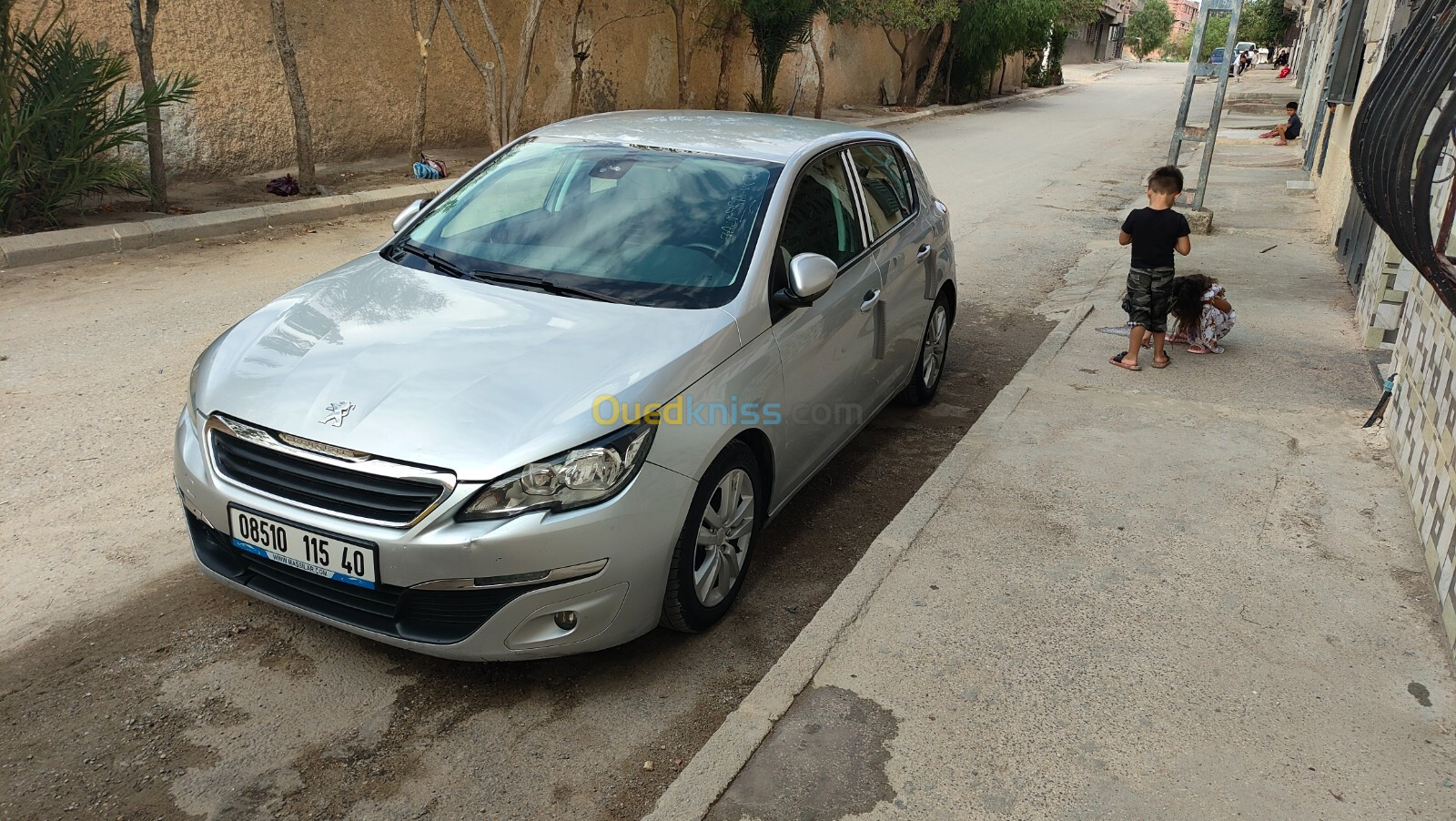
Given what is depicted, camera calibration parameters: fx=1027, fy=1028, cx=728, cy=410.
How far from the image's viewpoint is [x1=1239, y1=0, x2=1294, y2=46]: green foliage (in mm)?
55969

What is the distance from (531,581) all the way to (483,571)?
0.14 m

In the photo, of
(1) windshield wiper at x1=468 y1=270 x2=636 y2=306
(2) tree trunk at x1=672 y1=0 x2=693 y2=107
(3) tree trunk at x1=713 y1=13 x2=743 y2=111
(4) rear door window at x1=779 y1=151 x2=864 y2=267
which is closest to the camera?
(1) windshield wiper at x1=468 y1=270 x2=636 y2=306

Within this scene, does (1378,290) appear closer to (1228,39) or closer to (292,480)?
(1228,39)

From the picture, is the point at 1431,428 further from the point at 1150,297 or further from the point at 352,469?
the point at 352,469

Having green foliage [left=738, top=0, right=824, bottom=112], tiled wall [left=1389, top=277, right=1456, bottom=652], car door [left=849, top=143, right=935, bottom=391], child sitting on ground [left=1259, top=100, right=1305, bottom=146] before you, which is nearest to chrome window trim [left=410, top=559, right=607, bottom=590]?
car door [left=849, top=143, right=935, bottom=391]

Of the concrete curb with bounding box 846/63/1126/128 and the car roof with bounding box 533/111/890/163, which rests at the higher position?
the car roof with bounding box 533/111/890/163

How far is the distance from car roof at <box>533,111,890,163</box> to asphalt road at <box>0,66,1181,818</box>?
1.63 metres

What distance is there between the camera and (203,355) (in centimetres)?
369

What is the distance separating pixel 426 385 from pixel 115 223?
7.31 m

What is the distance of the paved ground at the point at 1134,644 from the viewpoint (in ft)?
9.40

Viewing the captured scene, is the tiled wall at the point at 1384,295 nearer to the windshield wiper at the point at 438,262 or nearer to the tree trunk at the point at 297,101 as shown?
the windshield wiper at the point at 438,262

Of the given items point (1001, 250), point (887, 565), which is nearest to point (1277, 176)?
point (1001, 250)

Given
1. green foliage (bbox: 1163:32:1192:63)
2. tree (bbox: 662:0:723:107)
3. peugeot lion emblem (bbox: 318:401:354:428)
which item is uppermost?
green foliage (bbox: 1163:32:1192:63)

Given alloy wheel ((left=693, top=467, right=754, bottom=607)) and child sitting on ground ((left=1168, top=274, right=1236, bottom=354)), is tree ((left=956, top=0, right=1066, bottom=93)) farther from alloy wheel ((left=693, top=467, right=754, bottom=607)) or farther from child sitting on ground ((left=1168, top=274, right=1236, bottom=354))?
alloy wheel ((left=693, top=467, right=754, bottom=607))
